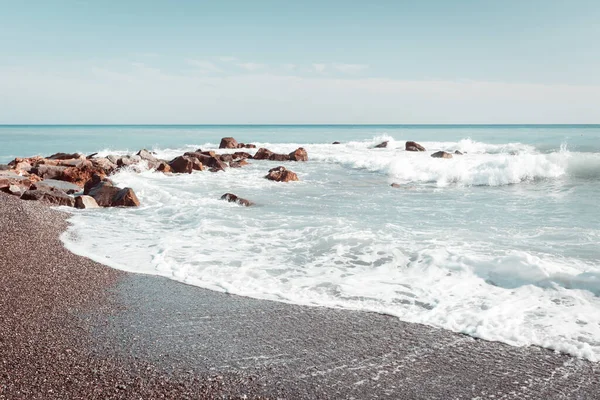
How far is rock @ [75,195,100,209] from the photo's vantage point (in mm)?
11594

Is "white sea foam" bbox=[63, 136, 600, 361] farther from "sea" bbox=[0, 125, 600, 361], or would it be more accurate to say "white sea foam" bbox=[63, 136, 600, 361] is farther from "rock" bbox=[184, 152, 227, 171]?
"rock" bbox=[184, 152, 227, 171]

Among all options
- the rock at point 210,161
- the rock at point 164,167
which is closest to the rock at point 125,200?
the rock at point 164,167

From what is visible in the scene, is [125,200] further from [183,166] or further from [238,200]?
[183,166]

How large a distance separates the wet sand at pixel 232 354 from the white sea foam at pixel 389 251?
485mm

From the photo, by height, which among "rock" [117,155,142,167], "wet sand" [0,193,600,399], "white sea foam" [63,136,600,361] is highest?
"rock" [117,155,142,167]

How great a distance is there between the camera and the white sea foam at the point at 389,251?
5195 millimetres

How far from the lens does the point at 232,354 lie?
159 inches

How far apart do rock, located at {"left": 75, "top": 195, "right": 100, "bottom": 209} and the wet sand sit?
6217mm

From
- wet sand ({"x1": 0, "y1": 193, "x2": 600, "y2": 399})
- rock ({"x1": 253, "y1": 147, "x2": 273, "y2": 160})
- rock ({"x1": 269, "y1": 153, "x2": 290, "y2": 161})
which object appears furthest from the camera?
rock ({"x1": 253, "y1": 147, "x2": 273, "y2": 160})

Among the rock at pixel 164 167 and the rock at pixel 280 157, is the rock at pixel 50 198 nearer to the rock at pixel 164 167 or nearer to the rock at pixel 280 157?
the rock at pixel 164 167

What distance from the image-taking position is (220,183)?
1708 centimetres

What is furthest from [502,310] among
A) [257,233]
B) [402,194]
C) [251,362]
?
[402,194]

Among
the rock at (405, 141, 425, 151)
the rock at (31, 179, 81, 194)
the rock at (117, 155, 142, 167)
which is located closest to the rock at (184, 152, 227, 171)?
the rock at (117, 155, 142, 167)

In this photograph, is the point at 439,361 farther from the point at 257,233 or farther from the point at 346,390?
the point at 257,233
